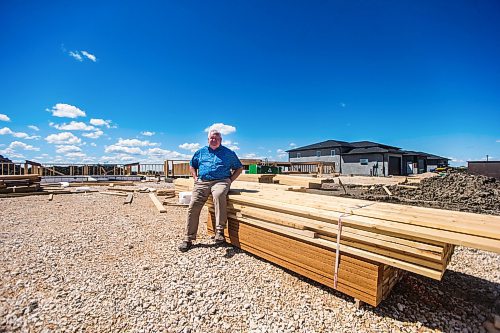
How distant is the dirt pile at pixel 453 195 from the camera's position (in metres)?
9.17

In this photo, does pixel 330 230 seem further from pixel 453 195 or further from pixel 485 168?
pixel 485 168

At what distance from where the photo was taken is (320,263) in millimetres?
3170

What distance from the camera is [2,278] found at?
3287 mm

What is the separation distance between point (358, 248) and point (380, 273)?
0.33 meters

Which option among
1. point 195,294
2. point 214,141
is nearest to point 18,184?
point 214,141

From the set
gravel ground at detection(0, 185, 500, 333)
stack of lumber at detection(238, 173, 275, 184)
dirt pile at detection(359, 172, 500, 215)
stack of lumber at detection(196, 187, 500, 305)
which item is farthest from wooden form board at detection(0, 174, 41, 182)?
dirt pile at detection(359, 172, 500, 215)

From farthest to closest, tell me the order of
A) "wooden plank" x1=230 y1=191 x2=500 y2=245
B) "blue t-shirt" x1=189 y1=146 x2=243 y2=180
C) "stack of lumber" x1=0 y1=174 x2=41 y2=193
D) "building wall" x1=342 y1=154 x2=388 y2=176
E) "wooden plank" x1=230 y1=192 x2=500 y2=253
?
1. "building wall" x1=342 y1=154 x2=388 y2=176
2. "stack of lumber" x1=0 y1=174 x2=41 y2=193
3. "blue t-shirt" x1=189 y1=146 x2=243 y2=180
4. "wooden plank" x1=230 y1=191 x2=500 y2=245
5. "wooden plank" x1=230 y1=192 x2=500 y2=253

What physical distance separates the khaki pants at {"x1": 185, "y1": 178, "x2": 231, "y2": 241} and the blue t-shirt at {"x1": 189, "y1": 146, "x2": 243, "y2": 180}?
0.43 feet

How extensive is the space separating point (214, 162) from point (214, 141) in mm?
424

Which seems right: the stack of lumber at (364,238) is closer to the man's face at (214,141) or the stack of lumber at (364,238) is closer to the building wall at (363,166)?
the man's face at (214,141)

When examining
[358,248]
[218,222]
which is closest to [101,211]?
[218,222]

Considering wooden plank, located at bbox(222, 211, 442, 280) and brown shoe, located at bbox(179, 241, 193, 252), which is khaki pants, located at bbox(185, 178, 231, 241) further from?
wooden plank, located at bbox(222, 211, 442, 280)

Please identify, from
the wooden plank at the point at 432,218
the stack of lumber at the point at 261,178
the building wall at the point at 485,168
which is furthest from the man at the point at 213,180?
the building wall at the point at 485,168

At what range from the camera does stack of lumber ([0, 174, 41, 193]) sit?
10.6 meters
